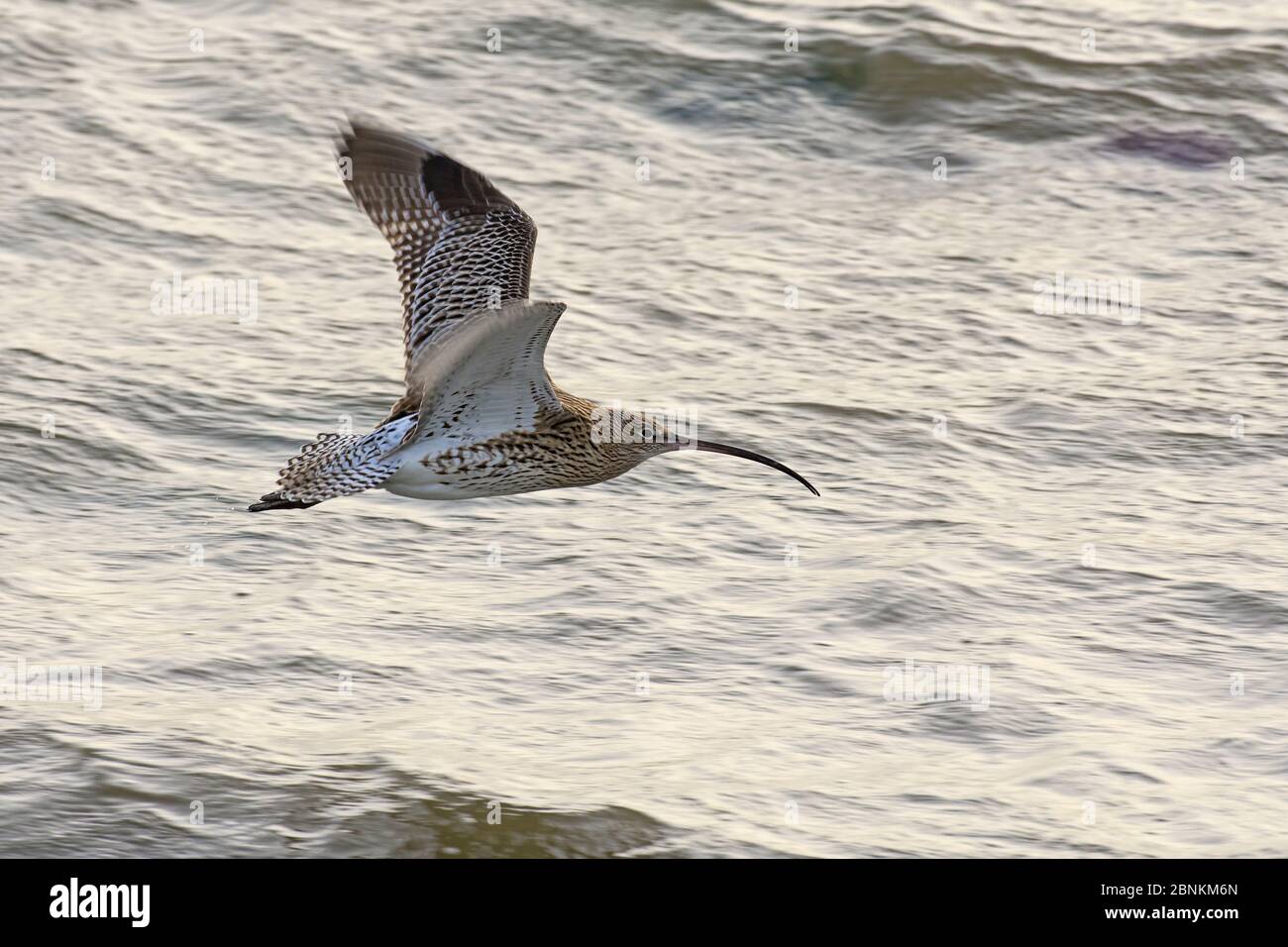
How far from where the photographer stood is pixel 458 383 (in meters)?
6.18

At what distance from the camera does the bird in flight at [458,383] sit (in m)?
6.12

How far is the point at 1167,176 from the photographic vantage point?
1198 cm

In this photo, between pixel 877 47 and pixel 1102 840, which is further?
pixel 877 47

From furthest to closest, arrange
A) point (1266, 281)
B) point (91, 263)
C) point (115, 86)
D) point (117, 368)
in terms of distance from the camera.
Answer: point (115, 86) < point (1266, 281) < point (91, 263) < point (117, 368)

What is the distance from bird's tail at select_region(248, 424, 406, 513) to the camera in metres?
6.00

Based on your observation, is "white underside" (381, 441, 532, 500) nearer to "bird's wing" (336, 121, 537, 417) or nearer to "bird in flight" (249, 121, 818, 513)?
"bird in flight" (249, 121, 818, 513)

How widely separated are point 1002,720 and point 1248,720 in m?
0.83

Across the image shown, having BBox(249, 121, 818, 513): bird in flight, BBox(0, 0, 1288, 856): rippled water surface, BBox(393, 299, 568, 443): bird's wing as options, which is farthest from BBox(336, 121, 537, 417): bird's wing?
BBox(0, 0, 1288, 856): rippled water surface

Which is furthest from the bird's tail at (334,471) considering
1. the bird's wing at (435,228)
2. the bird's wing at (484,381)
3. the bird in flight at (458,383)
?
the bird's wing at (435,228)

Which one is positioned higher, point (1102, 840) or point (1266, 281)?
point (1266, 281)

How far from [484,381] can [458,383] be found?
89mm

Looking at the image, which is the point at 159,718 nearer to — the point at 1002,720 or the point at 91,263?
the point at 1002,720

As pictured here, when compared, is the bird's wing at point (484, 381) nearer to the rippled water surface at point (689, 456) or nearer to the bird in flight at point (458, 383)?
the bird in flight at point (458, 383)

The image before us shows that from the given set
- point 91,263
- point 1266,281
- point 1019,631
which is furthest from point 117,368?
point 1266,281
